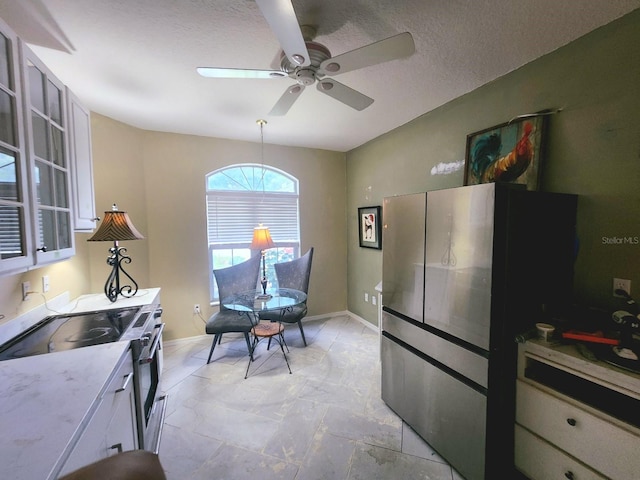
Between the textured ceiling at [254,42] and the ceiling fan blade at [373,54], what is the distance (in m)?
0.26

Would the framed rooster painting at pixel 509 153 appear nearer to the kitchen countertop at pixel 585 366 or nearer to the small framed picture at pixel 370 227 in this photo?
the kitchen countertop at pixel 585 366

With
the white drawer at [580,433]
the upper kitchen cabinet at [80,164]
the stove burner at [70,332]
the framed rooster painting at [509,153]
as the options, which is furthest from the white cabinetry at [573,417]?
the upper kitchen cabinet at [80,164]

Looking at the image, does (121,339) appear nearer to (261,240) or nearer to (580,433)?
(261,240)

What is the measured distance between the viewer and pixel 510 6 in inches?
53.7

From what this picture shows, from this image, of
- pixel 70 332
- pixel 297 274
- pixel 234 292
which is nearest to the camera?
pixel 70 332

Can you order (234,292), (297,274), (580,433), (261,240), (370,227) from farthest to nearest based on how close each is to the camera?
(370,227), (297,274), (234,292), (261,240), (580,433)

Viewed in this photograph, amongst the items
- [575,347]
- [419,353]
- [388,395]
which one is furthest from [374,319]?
[575,347]

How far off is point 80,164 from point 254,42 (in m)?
1.52

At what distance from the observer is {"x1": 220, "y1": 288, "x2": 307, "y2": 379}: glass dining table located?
2.63 m

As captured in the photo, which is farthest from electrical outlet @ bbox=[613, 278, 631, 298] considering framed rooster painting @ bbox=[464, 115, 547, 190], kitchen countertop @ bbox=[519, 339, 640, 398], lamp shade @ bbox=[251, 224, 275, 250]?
lamp shade @ bbox=[251, 224, 275, 250]

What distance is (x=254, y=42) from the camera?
1642 mm

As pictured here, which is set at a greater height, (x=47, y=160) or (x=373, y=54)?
(x=373, y=54)

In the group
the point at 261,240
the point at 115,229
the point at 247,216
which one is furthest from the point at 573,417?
the point at 247,216

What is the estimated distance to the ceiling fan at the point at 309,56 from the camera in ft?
3.60
